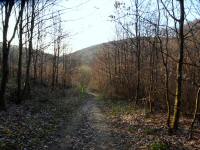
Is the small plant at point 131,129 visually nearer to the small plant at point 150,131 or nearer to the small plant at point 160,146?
the small plant at point 150,131

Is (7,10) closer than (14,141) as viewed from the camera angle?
No

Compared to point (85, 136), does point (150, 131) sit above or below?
above

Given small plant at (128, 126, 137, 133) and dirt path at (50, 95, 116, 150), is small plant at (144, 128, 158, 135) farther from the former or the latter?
dirt path at (50, 95, 116, 150)

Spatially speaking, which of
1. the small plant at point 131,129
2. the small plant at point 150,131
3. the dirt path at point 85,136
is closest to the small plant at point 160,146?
the dirt path at point 85,136

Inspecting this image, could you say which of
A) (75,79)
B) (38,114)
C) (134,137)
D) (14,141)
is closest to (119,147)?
(134,137)

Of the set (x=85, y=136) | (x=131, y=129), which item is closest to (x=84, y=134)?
(x=85, y=136)

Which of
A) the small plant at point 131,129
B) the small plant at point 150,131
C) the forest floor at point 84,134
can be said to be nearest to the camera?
the forest floor at point 84,134

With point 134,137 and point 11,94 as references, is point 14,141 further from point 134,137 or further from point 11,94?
point 11,94

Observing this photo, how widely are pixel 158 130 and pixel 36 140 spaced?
574 centimetres

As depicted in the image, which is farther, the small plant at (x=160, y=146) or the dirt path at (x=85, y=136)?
the dirt path at (x=85, y=136)

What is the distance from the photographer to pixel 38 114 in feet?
56.7

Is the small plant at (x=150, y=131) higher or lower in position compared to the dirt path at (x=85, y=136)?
higher

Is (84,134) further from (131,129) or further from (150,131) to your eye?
(150,131)

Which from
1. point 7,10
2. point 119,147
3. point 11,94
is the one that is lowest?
point 119,147
